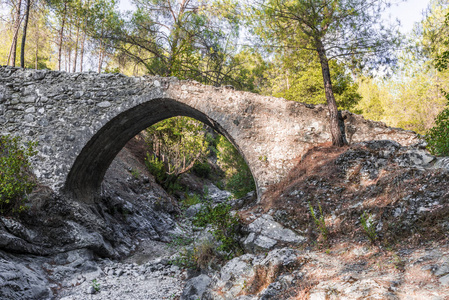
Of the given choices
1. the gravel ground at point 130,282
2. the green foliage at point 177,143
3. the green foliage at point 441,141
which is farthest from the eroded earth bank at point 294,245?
the green foliage at point 177,143

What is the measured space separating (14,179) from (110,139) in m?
2.41

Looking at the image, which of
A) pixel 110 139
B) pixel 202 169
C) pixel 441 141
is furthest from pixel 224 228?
pixel 202 169

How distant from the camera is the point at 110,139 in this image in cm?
819

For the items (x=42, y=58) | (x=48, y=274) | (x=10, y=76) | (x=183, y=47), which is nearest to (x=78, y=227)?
(x=48, y=274)

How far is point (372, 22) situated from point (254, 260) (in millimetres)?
6459

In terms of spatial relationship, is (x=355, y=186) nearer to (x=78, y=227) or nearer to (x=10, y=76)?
(x=78, y=227)

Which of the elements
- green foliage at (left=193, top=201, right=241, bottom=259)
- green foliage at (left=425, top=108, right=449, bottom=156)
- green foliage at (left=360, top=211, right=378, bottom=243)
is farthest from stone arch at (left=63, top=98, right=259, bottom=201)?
green foliage at (left=425, top=108, right=449, bottom=156)

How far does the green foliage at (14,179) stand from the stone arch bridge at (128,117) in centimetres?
44

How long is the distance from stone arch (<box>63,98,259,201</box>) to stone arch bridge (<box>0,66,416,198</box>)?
4 cm

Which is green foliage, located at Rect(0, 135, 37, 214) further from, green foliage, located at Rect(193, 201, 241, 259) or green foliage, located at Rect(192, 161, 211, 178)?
green foliage, located at Rect(192, 161, 211, 178)

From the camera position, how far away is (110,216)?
9.23 m

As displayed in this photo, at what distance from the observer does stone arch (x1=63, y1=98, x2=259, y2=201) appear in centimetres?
743

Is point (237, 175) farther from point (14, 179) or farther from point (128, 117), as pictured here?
point (14, 179)

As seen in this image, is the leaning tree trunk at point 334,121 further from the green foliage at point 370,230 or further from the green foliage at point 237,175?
the green foliage at point 237,175
